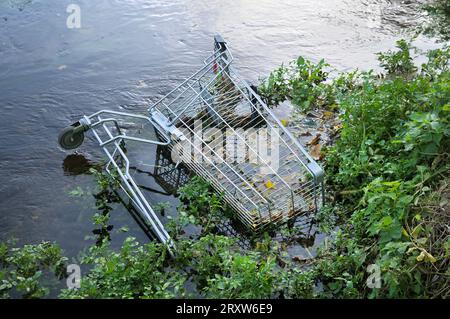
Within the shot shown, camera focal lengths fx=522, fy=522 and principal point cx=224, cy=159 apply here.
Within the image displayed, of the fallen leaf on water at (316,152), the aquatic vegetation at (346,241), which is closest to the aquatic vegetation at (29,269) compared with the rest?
the aquatic vegetation at (346,241)

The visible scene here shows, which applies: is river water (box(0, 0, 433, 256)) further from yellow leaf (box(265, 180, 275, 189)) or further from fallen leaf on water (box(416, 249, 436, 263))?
fallen leaf on water (box(416, 249, 436, 263))

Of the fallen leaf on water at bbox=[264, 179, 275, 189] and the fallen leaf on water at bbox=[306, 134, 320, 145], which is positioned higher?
the fallen leaf on water at bbox=[306, 134, 320, 145]

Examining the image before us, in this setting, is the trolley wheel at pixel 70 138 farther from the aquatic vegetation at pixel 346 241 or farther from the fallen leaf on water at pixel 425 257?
the fallen leaf on water at pixel 425 257

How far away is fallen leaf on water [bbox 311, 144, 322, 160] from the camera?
564 centimetres

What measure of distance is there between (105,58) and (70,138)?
2315 millimetres

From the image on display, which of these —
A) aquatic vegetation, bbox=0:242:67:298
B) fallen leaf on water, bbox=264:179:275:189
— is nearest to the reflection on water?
aquatic vegetation, bbox=0:242:67:298

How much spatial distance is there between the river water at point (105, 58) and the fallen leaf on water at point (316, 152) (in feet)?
5.32

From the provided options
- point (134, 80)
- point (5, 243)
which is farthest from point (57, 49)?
point (5, 243)

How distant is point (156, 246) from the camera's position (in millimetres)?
4555

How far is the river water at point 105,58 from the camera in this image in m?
5.22

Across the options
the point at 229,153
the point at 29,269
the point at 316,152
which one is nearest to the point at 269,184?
the point at 229,153

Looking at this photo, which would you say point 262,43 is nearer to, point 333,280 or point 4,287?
point 333,280

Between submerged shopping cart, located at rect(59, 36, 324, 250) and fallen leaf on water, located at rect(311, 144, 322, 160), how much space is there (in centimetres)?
20
